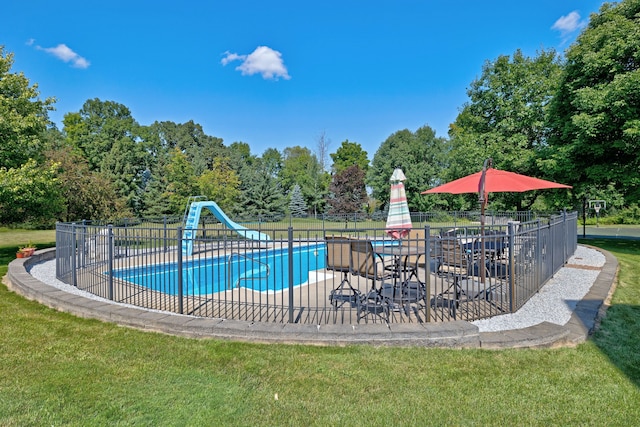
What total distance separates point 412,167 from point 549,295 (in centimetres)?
3097

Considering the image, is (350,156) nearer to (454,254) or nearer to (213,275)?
(213,275)

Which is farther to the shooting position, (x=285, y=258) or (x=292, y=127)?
(x=292, y=127)

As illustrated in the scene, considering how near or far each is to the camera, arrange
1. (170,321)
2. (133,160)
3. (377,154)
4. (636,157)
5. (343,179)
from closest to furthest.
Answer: (170,321) → (636,157) → (133,160) → (343,179) → (377,154)

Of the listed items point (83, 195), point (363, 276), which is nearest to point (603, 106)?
point (363, 276)

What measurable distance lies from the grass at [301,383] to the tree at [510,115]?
1572 cm

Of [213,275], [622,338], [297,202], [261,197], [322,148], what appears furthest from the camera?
[322,148]

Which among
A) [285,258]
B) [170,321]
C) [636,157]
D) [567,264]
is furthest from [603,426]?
[636,157]

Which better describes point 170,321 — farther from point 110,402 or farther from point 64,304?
point 64,304

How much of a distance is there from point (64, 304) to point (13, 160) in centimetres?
919

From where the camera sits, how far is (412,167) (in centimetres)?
3594

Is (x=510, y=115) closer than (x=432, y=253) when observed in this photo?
No

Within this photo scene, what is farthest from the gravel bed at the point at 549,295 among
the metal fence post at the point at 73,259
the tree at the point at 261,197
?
the tree at the point at 261,197

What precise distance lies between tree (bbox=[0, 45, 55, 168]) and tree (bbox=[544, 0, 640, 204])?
1880 cm

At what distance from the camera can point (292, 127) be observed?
42.5 m
